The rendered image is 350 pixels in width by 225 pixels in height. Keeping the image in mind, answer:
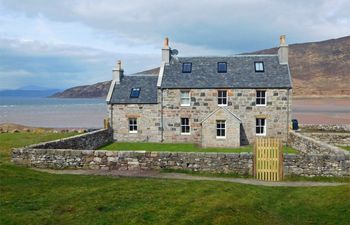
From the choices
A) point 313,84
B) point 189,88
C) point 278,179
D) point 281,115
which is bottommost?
point 278,179

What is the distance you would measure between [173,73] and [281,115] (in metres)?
10.7

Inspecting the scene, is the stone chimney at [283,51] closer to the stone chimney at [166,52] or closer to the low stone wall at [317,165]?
the stone chimney at [166,52]

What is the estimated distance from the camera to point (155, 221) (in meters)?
10.3

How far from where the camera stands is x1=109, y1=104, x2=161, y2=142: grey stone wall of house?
105ft

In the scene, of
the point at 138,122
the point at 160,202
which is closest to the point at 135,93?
the point at 138,122

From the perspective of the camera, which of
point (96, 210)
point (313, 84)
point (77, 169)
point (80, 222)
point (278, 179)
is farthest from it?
point (313, 84)

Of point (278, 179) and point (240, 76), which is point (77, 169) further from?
point (240, 76)

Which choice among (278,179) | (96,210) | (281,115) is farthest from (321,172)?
(281,115)

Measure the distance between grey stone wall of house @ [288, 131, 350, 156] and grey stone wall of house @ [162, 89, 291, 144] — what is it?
1.93 meters

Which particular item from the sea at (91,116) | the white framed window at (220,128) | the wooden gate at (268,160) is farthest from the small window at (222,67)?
the sea at (91,116)

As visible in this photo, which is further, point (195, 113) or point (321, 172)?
point (195, 113)

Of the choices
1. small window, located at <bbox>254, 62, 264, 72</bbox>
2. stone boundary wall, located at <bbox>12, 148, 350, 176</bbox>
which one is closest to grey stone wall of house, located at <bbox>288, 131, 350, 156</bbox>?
stone boundary wall, located at <bbox>12, 148, 350, 176</bbox>

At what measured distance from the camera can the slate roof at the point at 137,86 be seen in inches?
1272

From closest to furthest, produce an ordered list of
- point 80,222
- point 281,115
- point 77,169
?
point 80,222 → point 77,169 → point 281,115
